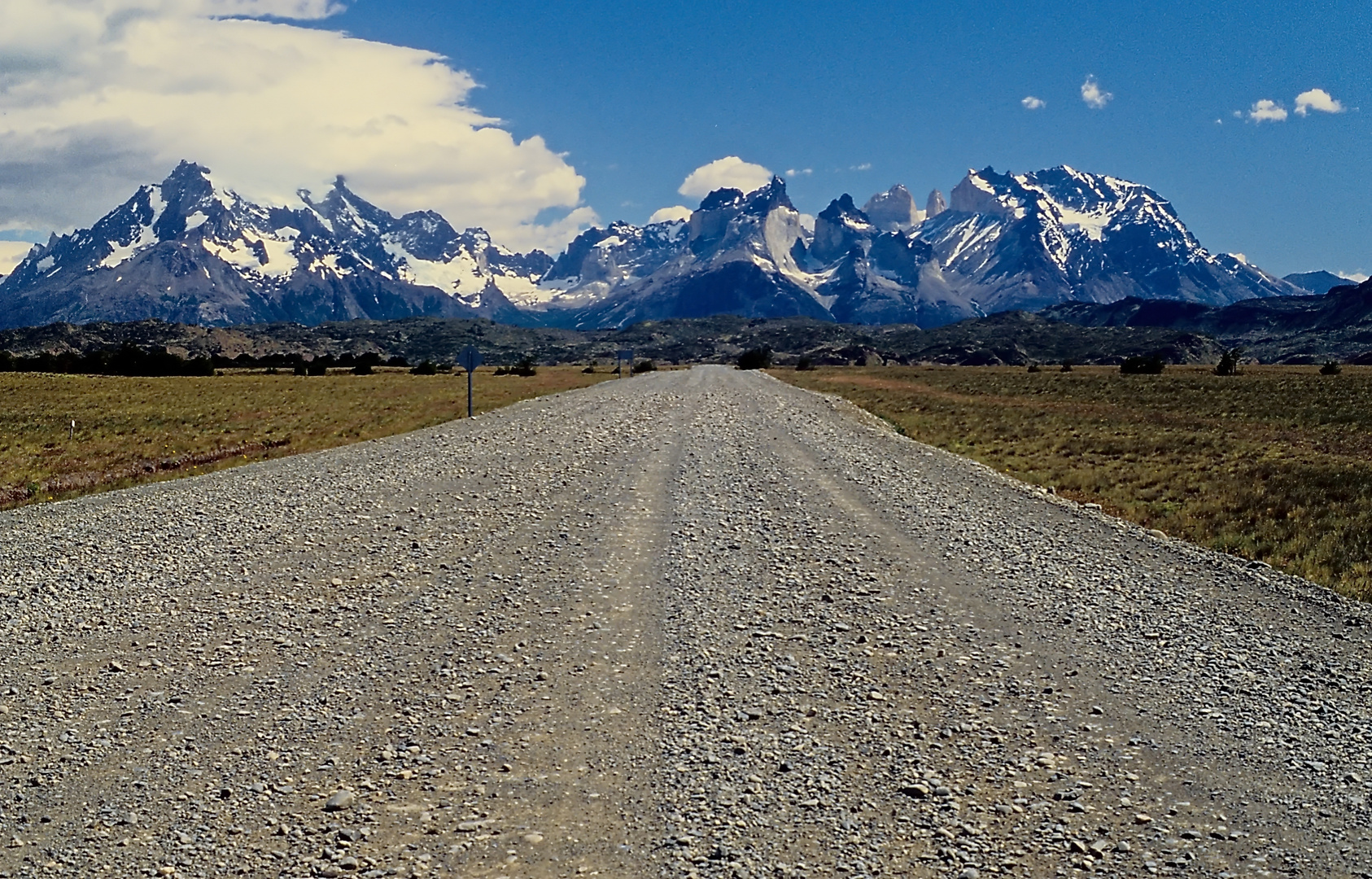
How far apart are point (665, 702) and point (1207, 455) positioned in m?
25.3

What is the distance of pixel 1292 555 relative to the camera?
1367 cm

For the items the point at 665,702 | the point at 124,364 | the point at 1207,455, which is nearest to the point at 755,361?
the point at 124,364

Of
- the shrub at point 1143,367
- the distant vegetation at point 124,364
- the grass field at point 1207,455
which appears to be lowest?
the grass field at point 1207,455

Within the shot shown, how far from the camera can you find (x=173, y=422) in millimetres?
38438

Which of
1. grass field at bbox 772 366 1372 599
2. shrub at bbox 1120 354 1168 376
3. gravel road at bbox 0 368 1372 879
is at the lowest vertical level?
gravel road at bbox 0 368 1372 879

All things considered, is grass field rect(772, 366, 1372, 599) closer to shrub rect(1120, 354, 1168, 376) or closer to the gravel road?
the gravel road

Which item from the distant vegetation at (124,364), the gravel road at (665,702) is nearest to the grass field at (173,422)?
the gravel road at (665,702)

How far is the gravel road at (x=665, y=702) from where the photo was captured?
561 cm

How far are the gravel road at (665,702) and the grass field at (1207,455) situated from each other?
2096 millimetres

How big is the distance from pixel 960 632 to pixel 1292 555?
25.1ft

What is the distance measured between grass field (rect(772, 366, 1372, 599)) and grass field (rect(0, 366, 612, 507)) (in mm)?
22056

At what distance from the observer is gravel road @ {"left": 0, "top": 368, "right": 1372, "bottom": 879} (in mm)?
5609

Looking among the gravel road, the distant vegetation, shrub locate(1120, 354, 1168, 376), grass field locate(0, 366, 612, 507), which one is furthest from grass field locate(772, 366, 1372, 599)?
the distant vegetation

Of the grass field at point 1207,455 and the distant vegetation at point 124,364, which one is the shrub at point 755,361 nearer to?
the distant vegetation at point 124,364
